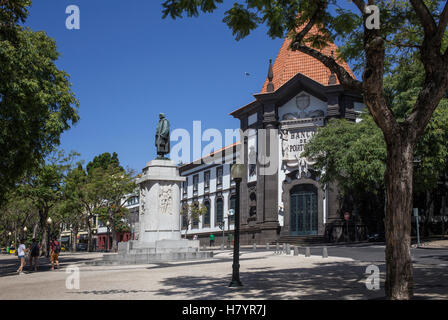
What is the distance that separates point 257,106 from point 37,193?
23.2 metres

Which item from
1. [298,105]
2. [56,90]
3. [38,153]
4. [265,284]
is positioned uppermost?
[298,105]

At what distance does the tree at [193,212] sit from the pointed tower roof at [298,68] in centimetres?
1783

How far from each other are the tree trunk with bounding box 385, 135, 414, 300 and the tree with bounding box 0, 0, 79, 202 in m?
12.6

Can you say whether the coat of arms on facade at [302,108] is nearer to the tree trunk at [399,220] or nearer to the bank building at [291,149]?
the bank building at [291,149]

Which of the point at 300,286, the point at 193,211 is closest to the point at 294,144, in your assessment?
the point at 193,211

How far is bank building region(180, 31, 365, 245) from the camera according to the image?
4112 cm

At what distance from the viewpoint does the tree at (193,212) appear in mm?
56013

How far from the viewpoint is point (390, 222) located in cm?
814

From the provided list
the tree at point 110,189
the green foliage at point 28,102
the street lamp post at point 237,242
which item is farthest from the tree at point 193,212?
the street lamp post at point 237,242

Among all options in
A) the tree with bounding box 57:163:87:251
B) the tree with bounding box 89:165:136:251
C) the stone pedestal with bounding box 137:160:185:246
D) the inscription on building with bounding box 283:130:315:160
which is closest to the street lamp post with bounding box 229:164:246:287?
the stone pedestal with bounding box 137:160:185:246

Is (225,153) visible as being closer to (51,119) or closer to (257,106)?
(257,106)

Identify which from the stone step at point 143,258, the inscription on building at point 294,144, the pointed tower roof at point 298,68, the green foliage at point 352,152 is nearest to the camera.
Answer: the stone step at point 143,258

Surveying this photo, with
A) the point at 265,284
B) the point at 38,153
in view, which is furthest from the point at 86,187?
the point at 265,284

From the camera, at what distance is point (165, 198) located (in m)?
22.8
